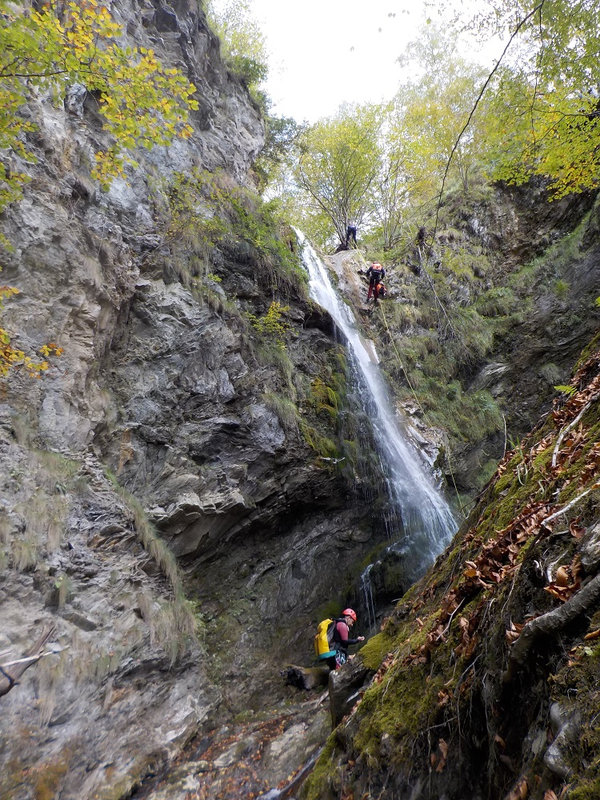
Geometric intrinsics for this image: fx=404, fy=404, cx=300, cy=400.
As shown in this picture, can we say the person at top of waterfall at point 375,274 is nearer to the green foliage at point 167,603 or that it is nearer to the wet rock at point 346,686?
the green foliage at point 167,603

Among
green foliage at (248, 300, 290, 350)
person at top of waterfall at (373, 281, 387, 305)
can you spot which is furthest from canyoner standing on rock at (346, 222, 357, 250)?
green foliage at (248, 300, 290, 350)

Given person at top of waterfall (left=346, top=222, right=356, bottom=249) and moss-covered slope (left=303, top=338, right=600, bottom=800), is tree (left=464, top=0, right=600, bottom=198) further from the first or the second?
person at top of waterfall (left=346, top=222, right=356, bottom=249)

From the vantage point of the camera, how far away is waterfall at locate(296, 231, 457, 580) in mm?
9484

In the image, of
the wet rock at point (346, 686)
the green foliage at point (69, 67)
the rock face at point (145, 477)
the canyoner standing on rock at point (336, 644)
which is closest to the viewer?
the wet rock at point (346, 686)

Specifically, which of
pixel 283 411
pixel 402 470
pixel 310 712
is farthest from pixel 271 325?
pixel 310 712

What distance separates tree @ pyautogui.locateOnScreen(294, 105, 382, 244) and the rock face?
8296 mm

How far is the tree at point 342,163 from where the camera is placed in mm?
17828

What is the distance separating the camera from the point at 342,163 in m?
18.0

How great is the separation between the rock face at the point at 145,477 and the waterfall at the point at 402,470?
3.26 feet

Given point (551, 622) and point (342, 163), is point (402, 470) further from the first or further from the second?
point (342, 163)

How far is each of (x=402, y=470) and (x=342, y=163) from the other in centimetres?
1446

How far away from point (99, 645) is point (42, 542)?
1.49m

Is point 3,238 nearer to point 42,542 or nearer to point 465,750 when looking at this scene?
point 42,542

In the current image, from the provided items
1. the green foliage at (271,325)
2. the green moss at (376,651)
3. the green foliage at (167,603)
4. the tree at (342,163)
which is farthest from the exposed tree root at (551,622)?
the tree at (342,163)
